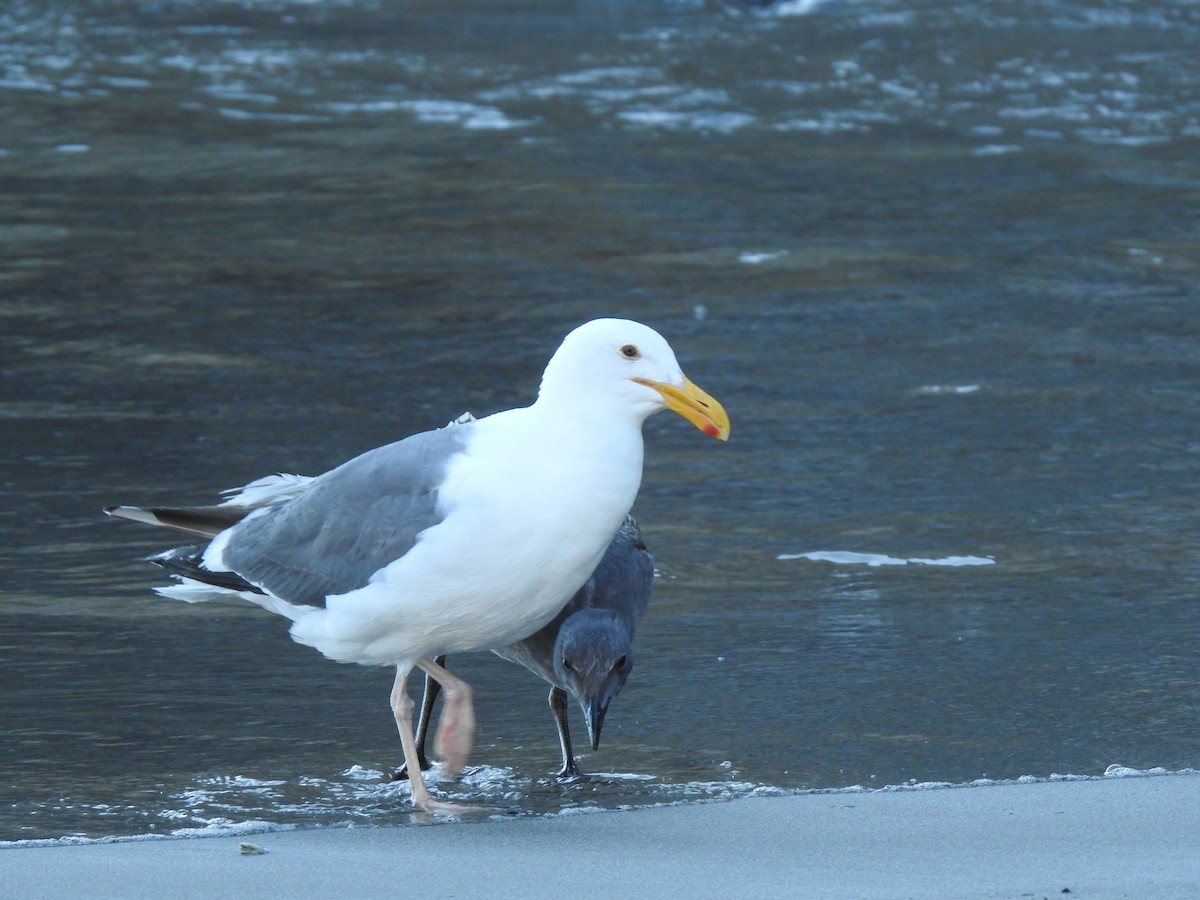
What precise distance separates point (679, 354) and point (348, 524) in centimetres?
435

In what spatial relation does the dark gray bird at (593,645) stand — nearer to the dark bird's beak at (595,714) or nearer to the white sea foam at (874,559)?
the dark bird's beak at (595,714)

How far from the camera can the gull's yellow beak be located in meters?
4.60

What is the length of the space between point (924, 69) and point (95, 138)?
694cm

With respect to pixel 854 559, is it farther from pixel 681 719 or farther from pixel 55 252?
pixel 55 252

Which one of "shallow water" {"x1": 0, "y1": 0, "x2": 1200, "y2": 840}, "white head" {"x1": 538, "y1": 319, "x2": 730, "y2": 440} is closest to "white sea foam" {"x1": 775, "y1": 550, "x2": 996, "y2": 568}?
"shallow water" {"x1": 0, "y1": 0, "x2": 1200, "y2": 840}

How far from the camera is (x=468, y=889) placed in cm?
388

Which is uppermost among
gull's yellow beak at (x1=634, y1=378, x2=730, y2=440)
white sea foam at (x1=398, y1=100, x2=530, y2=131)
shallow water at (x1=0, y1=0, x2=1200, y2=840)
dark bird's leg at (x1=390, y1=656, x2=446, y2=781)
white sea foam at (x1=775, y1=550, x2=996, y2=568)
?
gull's yellow beak at (x1=634, y1=378, x2=730, y2=440)

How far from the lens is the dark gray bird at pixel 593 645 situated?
15.5 feet

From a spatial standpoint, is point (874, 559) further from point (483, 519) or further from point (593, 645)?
point (483, 519)

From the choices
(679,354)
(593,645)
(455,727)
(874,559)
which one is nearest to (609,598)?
(593,645)

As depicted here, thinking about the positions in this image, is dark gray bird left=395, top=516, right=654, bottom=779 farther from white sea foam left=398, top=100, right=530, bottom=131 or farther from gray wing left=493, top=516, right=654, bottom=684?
white sea foam left=398, top=100, right=530, bottom=131

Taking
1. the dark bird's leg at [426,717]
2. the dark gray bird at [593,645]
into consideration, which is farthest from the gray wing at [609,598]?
the dark bird's leg at [426,717]

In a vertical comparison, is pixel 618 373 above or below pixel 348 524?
above

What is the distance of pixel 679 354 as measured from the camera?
9.05 metres
